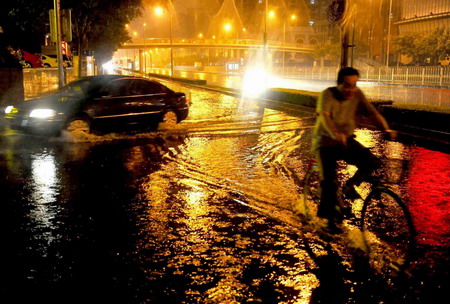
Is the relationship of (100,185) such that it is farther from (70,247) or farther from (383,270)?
(383,270)

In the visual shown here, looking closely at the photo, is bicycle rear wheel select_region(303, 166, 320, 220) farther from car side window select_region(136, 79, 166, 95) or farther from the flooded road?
car side window select_region(136, 79, 166, 95)

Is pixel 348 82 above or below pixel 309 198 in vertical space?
above

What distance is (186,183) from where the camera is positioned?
8203 millimetres

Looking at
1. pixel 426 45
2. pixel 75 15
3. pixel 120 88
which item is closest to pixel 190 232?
pixel 120 88

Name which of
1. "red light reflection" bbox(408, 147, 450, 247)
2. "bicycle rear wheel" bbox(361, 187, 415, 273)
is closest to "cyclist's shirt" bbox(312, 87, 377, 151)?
"bicycle rear wheel" bbox(361, 187, 415, 273)

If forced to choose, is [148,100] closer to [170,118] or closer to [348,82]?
[170,118]

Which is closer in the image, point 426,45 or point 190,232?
point 190,232

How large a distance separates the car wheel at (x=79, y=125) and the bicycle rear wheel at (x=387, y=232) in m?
8.51

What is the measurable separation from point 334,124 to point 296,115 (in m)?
13.5

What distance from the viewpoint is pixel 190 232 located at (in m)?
5.75

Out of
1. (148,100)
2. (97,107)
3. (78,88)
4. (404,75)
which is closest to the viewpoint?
(97,107)

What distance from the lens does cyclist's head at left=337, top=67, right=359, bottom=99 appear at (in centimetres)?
530

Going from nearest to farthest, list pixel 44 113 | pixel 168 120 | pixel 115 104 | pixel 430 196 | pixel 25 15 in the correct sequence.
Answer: pixel 430 196 → pixel 44 113 → pixel 115 104 → pixel 168 120 → pixel 25 15

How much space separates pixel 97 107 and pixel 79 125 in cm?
65
